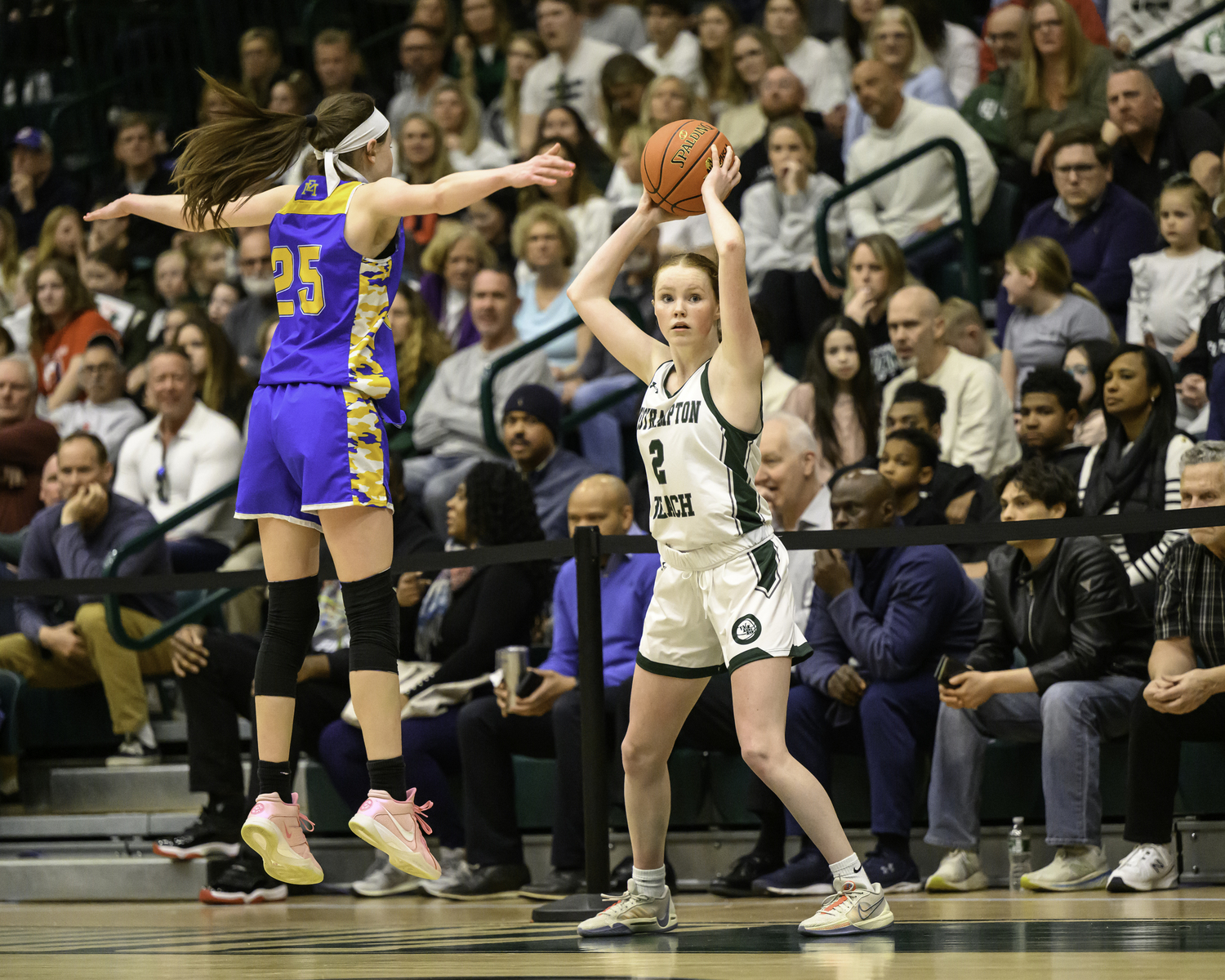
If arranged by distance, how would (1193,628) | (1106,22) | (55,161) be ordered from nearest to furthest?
(1193,628) < (1106,22) < (55,161)

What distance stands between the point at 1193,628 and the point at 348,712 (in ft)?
10.9

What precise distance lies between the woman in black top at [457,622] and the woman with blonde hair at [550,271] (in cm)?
201

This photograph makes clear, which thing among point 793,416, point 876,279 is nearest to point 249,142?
point 793,416

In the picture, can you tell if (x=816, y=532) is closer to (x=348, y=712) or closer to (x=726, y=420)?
(x=726, y=420)

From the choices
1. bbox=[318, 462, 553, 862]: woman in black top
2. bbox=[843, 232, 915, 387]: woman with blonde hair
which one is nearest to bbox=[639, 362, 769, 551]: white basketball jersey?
bbox=[318, 462, 553, 862]: woman in black top

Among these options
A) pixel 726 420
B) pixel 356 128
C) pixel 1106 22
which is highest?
pixel 1106 22

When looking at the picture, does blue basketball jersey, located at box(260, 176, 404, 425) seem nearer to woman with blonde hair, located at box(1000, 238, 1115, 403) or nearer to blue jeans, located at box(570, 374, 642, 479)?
blue jeans, located at box(570, 374, 642, 479)

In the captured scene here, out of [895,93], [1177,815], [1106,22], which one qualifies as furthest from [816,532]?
[1106,22]

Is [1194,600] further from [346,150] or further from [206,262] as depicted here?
[206,262]

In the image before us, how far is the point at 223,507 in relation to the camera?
8.66 m

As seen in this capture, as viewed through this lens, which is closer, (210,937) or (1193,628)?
(210,937)

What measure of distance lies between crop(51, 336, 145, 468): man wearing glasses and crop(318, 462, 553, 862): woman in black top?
10.7 feet

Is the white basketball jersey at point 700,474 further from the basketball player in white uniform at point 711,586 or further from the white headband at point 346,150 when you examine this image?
the white headband at point 346,150

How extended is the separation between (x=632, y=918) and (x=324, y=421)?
64.8 inches
